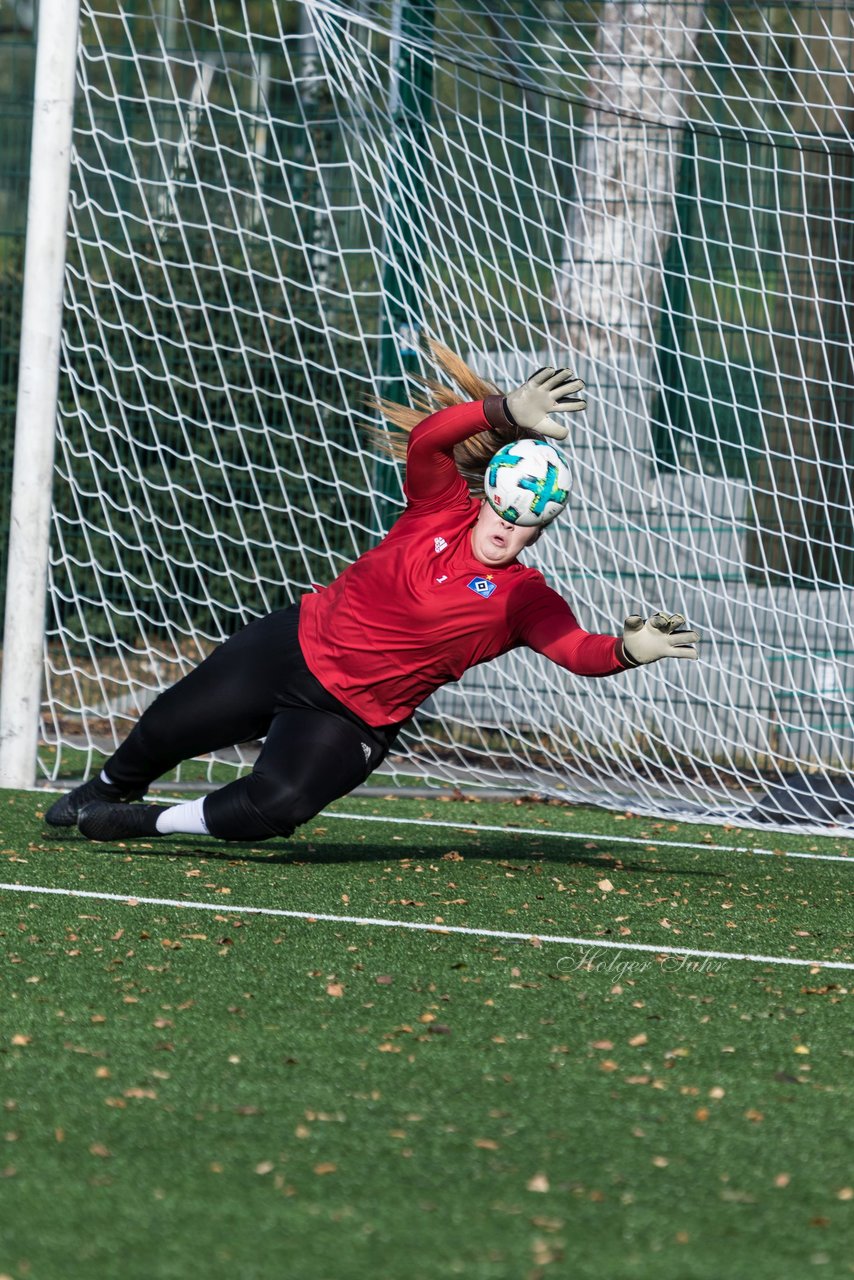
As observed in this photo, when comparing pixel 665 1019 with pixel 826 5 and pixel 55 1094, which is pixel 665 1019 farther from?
pixel 826 5

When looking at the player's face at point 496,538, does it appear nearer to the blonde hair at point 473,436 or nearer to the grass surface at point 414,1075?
the blonde hair at point 473,436

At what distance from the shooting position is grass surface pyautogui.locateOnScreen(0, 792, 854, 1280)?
8.72 ft

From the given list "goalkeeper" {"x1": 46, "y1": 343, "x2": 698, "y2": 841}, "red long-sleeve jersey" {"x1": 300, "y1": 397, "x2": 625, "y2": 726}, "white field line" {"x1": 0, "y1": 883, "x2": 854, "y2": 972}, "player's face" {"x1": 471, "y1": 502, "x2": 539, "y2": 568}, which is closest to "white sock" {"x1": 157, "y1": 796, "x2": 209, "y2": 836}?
"goalkeeper" {"x1": 46, "y1": 343, "x2": 698, "y2": 841}

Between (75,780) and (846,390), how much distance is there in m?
4.44

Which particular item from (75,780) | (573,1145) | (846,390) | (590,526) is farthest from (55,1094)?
(846,390)

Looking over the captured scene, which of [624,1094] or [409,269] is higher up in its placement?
[409,269]

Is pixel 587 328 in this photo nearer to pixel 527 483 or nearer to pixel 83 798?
pixel 527 483

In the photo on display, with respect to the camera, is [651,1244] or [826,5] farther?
[826,5]

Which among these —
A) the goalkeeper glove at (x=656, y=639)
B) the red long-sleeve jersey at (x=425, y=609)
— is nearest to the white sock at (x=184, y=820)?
the red long-sleeve jersey at (x=425, y=609)

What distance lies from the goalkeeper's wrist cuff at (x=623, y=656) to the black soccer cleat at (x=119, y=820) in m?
1.66

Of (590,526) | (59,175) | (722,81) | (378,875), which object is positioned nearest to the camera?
(378,875)

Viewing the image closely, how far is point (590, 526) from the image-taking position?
839cm

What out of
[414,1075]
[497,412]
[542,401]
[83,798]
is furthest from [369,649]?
[414,1075]

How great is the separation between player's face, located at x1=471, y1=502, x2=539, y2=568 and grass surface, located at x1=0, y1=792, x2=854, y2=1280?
1.13 m
